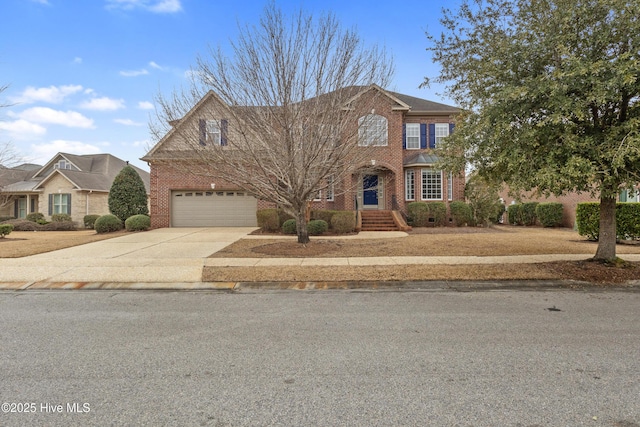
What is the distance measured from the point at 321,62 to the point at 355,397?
8.84 m

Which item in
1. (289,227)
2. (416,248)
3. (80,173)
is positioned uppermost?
(80,173)

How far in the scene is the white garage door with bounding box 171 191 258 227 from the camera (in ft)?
68.0

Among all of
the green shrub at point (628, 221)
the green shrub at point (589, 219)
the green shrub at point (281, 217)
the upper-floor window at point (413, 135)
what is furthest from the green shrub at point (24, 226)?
the green shrub at point (628, 221)

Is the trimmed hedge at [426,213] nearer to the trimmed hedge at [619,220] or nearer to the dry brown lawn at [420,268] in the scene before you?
the trimmed hedge at [619,220]

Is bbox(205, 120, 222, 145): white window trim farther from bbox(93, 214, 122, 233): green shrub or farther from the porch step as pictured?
bbox(93, 214, 122, 233): green shrub

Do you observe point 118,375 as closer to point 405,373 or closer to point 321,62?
point 405,373

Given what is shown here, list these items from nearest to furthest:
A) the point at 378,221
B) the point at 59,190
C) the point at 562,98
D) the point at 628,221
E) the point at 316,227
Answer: the point at 562,98 < the point at 628,221 < the point at 316,227 < the point at 378,221 < the point at 59,190

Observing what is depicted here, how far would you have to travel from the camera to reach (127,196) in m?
20.1

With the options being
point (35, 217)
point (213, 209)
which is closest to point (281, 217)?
point (213, 209)

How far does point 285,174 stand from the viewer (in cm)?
1068

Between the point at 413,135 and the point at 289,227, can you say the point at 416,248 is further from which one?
the point at 413,135

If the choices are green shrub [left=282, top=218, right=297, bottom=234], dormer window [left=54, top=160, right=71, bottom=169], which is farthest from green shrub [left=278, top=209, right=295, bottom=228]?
dormer window [left=54, top=160, right=71, bottom=169]

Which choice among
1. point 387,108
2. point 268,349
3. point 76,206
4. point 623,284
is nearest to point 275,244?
point 268,349

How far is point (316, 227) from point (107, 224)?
35.9 ft
